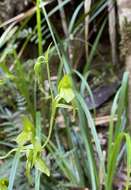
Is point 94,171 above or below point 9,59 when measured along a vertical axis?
below

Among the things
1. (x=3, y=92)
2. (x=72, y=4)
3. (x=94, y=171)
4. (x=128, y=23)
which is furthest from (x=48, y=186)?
(x=72, y=4)

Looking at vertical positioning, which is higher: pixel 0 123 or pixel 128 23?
pixel 128 23

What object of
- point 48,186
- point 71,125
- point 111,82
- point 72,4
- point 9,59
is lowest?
point 48,186

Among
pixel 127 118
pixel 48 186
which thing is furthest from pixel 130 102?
pixel 48 186

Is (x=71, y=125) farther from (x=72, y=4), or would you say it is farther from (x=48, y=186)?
(x=72, y=4)

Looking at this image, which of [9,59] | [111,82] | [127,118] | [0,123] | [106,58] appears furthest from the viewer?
[9,59]

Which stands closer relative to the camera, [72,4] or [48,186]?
[48,186]

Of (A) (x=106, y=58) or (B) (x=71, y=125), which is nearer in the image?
(B) (x=71, y=125)

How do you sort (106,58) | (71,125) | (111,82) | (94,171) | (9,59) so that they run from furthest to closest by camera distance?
1. (9,59)
2. (106,58)
3. (111,82)
4. (71,125)
5. (94,171)

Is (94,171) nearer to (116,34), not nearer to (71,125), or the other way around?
(71,125)
